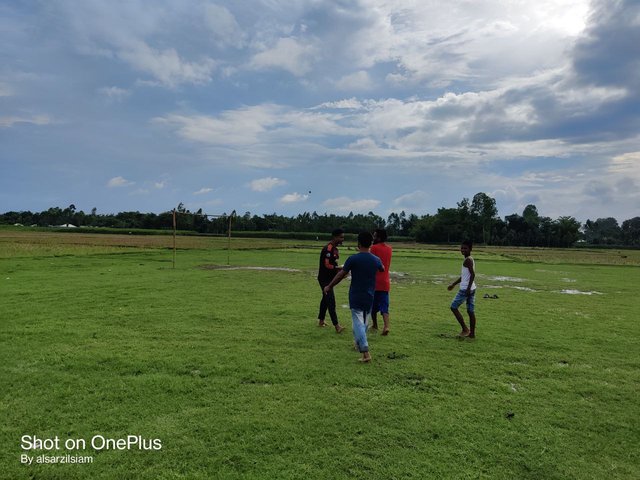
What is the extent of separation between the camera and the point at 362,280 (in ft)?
22.0

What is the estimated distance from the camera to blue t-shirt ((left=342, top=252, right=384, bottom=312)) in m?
6.61

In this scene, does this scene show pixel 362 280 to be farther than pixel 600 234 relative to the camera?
No

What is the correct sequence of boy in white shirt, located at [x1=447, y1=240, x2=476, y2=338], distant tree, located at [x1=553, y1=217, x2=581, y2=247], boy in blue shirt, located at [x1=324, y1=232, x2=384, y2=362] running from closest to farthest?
boy in blue shirt, located at [x1=324, y1=232, x2=384, y2=362] < boy in white shirt, located at [x1=447, y1=240, x2=476, y2=338] < distant tree, located at [x1=553, y1=217, x2=581, y2=247]

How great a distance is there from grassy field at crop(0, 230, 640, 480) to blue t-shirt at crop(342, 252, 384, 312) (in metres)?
0.93

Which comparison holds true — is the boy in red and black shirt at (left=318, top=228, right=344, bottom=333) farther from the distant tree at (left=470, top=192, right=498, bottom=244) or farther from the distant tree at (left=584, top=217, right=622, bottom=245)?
the distant tree at (left=584, top=217, right=622, bottom=245)

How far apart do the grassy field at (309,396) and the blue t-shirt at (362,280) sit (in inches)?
36.5

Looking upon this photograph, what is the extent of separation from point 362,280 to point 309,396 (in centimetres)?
224

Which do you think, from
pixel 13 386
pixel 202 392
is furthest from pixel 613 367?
pixel 13 386

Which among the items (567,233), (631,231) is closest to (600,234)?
(631,231)

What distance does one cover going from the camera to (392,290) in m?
16.1

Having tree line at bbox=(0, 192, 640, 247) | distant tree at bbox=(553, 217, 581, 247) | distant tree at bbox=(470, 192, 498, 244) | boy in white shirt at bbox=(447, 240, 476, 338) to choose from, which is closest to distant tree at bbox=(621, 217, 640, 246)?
tree line at bbox=(0, 192, 640, 247)

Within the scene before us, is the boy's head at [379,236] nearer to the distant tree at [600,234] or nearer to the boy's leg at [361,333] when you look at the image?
the boy's leg at [361,333]

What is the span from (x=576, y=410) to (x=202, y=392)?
15.2 feet

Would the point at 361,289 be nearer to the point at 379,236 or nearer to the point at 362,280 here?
the point at 362,280
